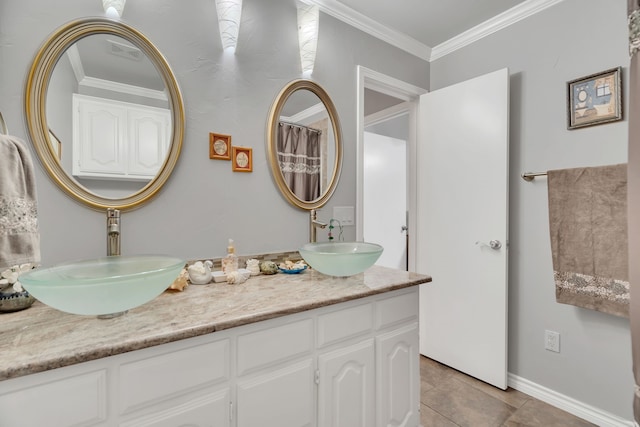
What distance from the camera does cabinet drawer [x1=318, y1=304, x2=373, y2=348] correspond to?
1.12 m

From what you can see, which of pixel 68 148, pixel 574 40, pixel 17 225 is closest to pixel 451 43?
pixel 574 40

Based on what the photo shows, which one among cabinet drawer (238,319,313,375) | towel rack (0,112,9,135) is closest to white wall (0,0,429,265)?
towel rack (0,112,9,135)

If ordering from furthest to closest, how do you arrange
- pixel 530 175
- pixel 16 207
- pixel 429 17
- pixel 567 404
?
pixel 429 17, pixel 530 175, pixel 567 404, pixel 16 207

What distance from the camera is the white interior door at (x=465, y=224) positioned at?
1960 millimetres

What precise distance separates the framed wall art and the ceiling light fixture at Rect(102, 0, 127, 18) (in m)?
2.31

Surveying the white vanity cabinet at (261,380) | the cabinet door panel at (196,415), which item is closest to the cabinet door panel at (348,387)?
the white vanity cabinet at (261,380)

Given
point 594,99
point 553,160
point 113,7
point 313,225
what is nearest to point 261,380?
point 313,225

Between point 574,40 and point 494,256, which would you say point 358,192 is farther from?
point 574,40

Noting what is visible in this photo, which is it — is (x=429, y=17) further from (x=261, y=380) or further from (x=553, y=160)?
(x=261, y=380)

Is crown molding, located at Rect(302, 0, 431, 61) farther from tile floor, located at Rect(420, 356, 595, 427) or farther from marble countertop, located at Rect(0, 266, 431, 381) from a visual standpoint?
tile floor, located at Rect(420, 356, 595, 427)

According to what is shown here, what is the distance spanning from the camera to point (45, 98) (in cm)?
112

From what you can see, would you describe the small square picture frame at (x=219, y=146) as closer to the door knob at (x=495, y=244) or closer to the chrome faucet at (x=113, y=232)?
the chrome faucet at (x=113, y=232)

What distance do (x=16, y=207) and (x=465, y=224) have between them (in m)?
2.30

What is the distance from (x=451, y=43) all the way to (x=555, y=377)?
2.38 m
